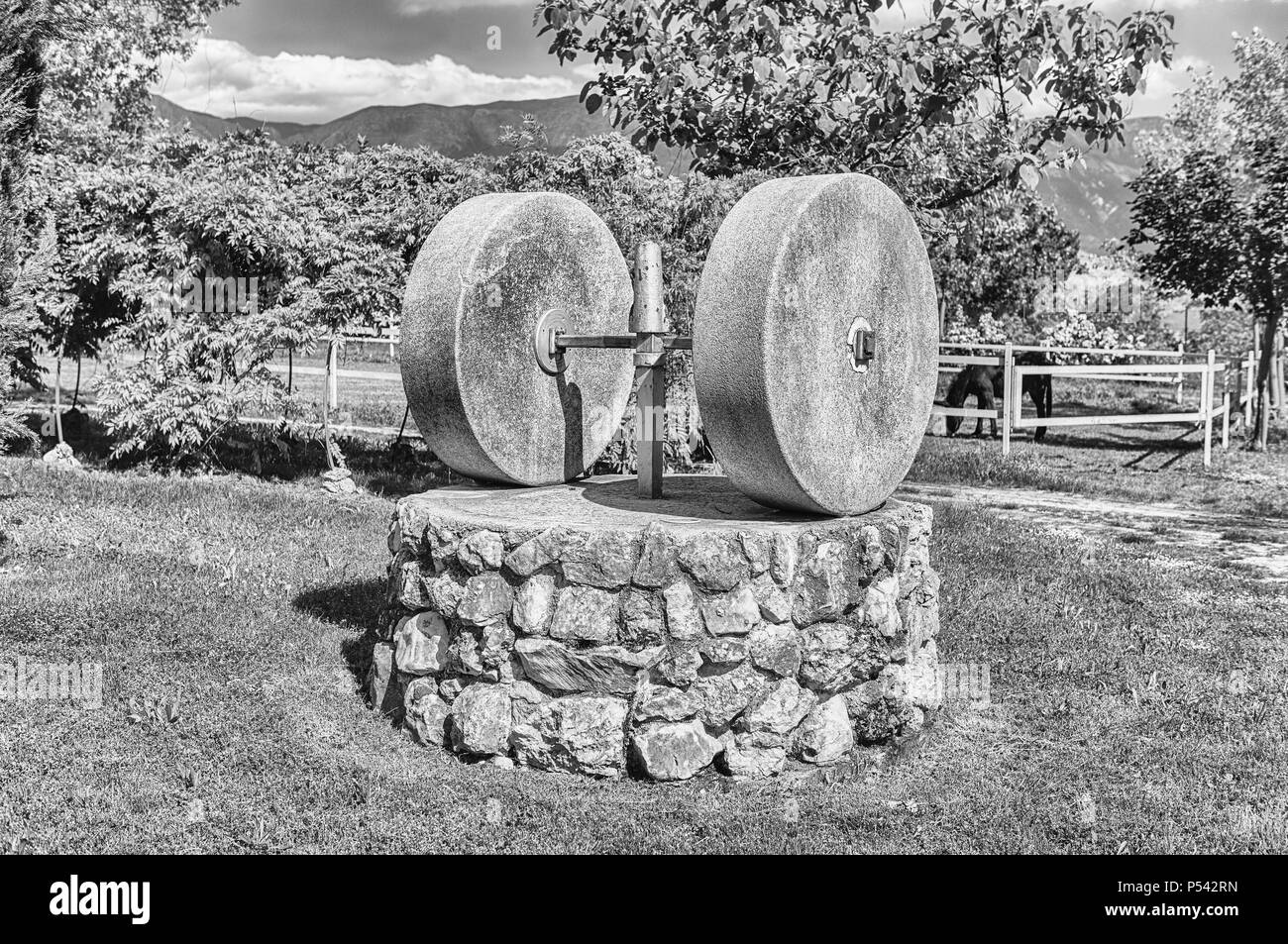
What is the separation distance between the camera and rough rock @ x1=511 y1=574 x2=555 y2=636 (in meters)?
4.83

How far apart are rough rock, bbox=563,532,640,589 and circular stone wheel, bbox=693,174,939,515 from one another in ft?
2.02

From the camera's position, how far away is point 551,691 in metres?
4.85

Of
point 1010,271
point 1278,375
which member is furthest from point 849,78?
point 1010,271

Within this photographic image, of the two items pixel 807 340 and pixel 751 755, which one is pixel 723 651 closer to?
pixel 751 755

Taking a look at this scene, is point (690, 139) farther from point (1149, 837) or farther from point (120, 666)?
point (1149, 837)

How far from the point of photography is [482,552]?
16.2 feet

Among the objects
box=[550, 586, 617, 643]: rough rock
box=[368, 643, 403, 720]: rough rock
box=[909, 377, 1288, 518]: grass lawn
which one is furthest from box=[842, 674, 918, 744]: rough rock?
box=[909, 377, 1288, 518]: grass lawn

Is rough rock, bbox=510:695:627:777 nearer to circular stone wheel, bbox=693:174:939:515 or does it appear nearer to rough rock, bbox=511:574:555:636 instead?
rough rock, bbox=511:574:555:636

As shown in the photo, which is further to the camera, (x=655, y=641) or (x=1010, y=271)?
(x=1010, y=271)

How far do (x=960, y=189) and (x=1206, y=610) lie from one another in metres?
5.44

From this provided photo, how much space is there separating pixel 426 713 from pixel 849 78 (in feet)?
18.4

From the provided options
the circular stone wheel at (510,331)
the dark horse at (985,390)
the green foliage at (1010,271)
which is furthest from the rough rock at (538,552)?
the green foliage at (1010,271)

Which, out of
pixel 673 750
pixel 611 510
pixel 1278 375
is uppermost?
pixel 1278 375
